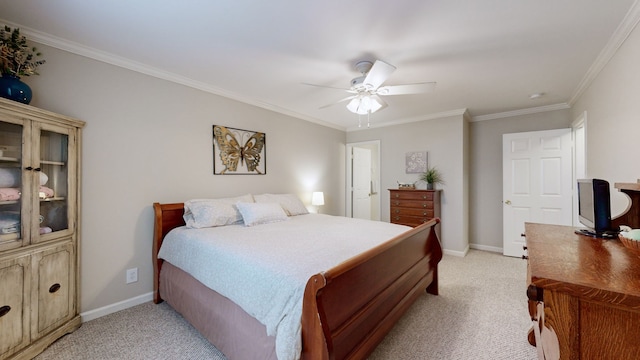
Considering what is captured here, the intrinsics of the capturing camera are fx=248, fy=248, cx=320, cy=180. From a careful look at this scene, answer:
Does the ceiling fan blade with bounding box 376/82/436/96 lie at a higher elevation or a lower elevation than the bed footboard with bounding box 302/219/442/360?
higher

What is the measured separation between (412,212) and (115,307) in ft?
12.8

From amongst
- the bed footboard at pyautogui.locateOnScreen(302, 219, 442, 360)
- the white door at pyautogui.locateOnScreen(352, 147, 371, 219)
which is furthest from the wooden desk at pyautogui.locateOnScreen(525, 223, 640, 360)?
the white door at pyautogui.locateOnScreen(352, 147, 371, 219)

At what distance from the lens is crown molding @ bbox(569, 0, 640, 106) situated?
1.63 metres

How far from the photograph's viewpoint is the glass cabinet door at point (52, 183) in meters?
1.80

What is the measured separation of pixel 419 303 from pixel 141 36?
3.46 metres

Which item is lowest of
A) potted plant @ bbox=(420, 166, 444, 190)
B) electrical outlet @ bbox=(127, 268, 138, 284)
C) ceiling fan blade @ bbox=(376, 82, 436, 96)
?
electrical outlet @ bbox=(127, 268, 138, 284)

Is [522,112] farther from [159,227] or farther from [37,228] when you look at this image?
[37,228]

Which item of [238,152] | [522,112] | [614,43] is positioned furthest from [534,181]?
[238,152]

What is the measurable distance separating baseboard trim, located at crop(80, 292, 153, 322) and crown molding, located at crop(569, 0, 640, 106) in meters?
4.51

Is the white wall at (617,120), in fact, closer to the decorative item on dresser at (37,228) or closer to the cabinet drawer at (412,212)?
the cabinet drawer at (412,212)

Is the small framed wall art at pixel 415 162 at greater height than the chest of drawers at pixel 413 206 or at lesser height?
greater

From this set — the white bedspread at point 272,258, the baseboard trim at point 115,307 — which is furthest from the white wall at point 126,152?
the white bedspread at point 272,258

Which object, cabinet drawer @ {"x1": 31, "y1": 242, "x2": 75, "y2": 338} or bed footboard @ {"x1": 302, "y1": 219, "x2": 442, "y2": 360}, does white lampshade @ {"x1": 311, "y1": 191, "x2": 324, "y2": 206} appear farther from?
cabinet drawer @ {"x1": 31, "y1": 242, "x2": 75, "y2": 338}

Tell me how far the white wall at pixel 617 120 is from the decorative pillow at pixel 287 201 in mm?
3096
